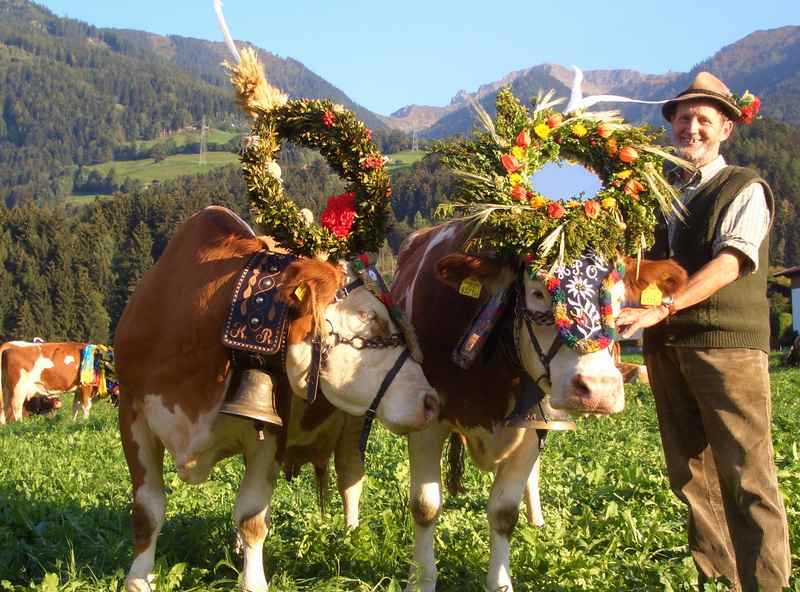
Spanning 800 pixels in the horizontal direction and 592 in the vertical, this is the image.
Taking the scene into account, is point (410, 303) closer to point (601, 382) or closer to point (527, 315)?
point (527, 315)

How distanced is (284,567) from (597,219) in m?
2.74

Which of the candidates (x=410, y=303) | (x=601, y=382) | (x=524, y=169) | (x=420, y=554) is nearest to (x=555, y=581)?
(x=420, y=554)

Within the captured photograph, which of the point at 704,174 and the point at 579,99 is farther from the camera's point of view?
the point at 579,99

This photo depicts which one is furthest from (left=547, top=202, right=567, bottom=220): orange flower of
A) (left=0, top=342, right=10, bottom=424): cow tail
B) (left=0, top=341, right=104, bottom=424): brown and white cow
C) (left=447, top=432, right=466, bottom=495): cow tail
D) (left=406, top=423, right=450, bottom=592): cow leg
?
(left=0, top=341, right=104, bottom=424): brown and white cow

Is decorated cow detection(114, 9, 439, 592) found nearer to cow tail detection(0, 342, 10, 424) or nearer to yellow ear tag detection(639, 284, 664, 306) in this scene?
yellow ear tag detection(639, 284, 664, 306)

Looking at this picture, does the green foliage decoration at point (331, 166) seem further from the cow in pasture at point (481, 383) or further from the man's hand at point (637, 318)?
the man's hand at point (637, 318)

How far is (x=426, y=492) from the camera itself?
16.7ft

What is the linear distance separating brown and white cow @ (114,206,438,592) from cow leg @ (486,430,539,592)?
105cm

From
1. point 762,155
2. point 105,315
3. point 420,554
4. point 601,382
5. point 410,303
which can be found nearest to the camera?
point 601,382

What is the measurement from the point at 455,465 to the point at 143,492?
2.28 meters

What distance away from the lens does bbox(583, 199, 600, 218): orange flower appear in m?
4.39

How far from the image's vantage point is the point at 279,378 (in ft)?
15.1

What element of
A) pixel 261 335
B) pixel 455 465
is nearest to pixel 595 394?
pixel 261 335

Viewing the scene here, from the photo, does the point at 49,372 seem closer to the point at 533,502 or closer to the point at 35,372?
the point at 35,372
